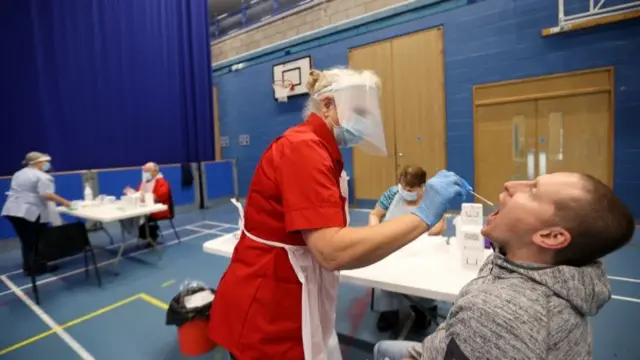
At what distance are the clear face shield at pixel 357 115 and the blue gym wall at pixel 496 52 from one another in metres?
4.42

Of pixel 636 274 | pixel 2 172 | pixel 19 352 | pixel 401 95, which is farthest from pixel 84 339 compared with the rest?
pixel 401 95

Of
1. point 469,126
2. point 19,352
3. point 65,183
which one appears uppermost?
point 469,126

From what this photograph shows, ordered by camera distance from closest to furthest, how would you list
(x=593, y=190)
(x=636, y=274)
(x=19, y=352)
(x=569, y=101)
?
(x=593, y=190) < (x=19, y=352) < (x=636, y=274) < (x=569, y=101)

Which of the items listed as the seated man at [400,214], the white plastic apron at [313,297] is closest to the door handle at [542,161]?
the seated man at [400,214]

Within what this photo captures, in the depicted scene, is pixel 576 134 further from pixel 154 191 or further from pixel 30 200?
pixel 30 200

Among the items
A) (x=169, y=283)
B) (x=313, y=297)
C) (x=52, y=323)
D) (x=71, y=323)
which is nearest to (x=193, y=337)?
(x=313, y=297)

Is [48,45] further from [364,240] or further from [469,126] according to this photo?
[469,126]

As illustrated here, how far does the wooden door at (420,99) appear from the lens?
17.2 feet

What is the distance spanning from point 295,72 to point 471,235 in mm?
5863

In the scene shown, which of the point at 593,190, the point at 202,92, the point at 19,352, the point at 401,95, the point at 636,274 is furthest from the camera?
the point at 401,95

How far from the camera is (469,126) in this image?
5090mm

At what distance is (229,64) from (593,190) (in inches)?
323

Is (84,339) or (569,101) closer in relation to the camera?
(84,339)

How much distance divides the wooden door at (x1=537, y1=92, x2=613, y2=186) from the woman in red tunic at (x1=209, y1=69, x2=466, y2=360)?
171 inches
